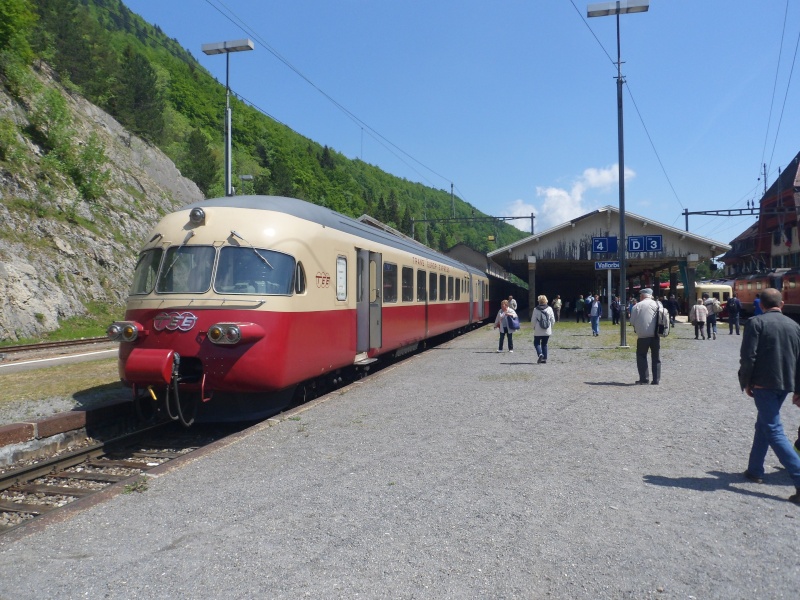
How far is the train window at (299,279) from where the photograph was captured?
331 inches

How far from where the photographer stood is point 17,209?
965 inches

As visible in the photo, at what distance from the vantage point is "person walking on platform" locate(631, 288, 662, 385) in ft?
36.1

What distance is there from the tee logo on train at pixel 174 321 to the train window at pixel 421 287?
28.7 ft

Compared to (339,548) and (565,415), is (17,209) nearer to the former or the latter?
(565,415)

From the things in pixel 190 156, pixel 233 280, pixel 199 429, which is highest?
pixel 190 156

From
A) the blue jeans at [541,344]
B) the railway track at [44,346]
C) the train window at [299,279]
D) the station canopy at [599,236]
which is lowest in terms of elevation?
the railway track at [44,346]

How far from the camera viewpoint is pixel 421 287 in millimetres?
16266

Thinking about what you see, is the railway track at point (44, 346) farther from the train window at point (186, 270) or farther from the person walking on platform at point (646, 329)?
the person walking on platform at point (646, 329)

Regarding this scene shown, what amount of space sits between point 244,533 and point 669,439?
4.88 metres

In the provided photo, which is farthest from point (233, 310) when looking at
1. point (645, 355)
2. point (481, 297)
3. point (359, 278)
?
point (481, 297)

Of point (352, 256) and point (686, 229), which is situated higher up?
point (686, 229)

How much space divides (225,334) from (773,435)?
550 centimetres

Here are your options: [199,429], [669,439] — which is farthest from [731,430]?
[199,429]

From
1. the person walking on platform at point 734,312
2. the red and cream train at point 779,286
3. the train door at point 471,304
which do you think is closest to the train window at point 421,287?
the train door at point 471,304
